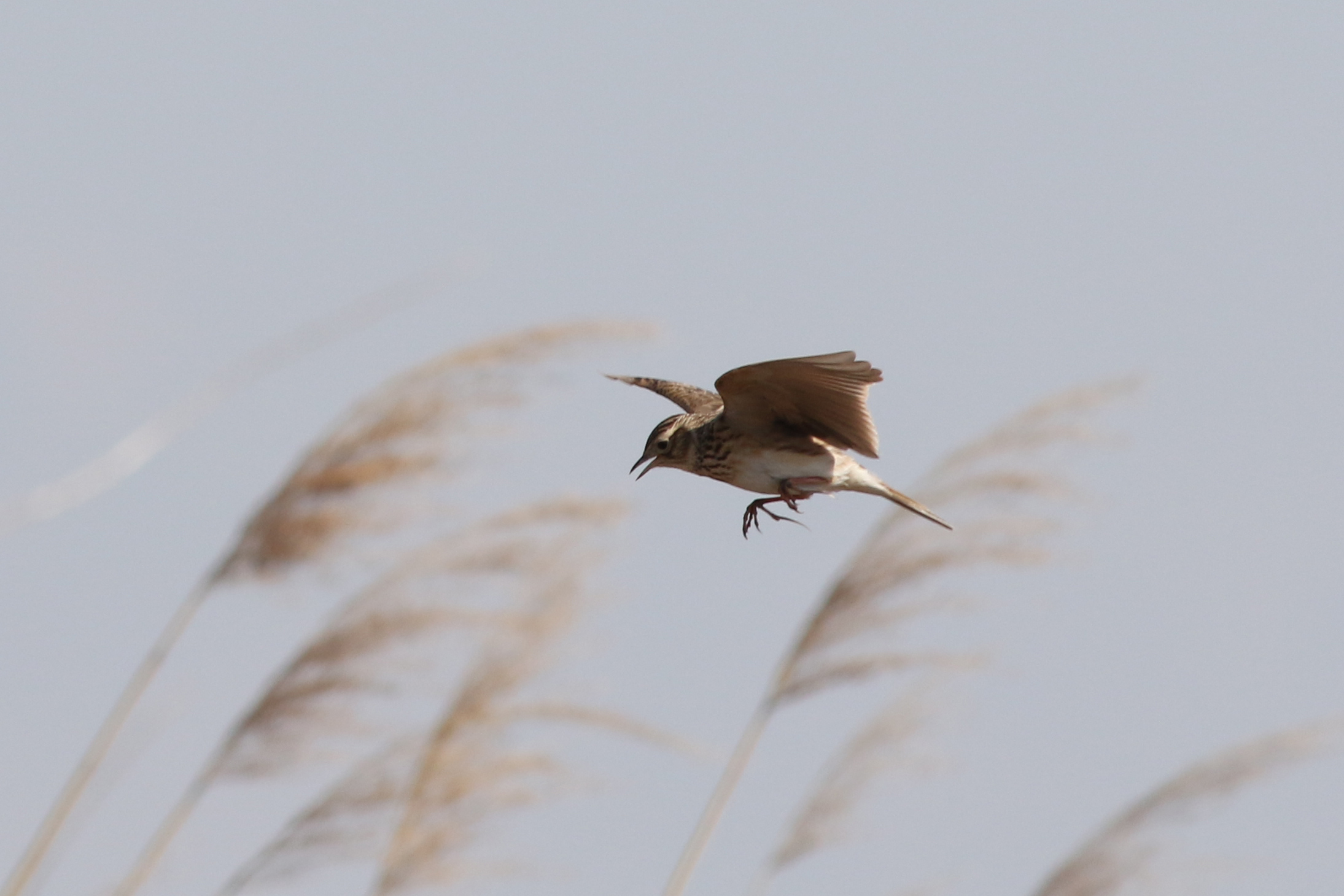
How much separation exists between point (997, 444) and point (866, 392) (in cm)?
40

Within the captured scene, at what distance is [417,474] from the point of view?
12.0ft

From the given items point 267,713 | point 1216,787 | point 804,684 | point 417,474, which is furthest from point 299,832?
point 1216,787

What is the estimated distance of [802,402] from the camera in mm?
4078

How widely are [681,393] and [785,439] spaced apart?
0.97 meters

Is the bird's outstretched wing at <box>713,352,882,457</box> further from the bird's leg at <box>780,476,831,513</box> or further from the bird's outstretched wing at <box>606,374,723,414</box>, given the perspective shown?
the bird's outstretched wing at <box>606,374,723,414</box>

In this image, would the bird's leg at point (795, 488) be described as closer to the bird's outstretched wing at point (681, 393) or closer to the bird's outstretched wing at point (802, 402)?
the bird's outstretched wing at point (802, 402)

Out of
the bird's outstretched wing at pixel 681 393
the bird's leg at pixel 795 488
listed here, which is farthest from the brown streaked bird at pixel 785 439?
the bird's outstretched wing at pixel 681 393

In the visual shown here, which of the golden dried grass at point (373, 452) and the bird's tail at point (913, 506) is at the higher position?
the golden dried grass at point (373, 452)

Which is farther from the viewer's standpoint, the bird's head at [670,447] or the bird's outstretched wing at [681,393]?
the bird's outstretched wing at [681,393]

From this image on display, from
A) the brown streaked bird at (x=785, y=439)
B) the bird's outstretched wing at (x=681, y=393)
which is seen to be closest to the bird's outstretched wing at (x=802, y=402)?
the brown streaked bird at (x=785, y=439)

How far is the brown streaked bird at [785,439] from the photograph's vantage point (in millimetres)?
3951

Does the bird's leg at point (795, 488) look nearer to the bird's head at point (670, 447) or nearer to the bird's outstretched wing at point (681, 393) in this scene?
the bird's head at point (670, 447)

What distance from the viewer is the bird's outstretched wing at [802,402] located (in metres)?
3.80

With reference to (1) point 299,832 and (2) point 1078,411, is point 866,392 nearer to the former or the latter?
(2) point 1078,411
